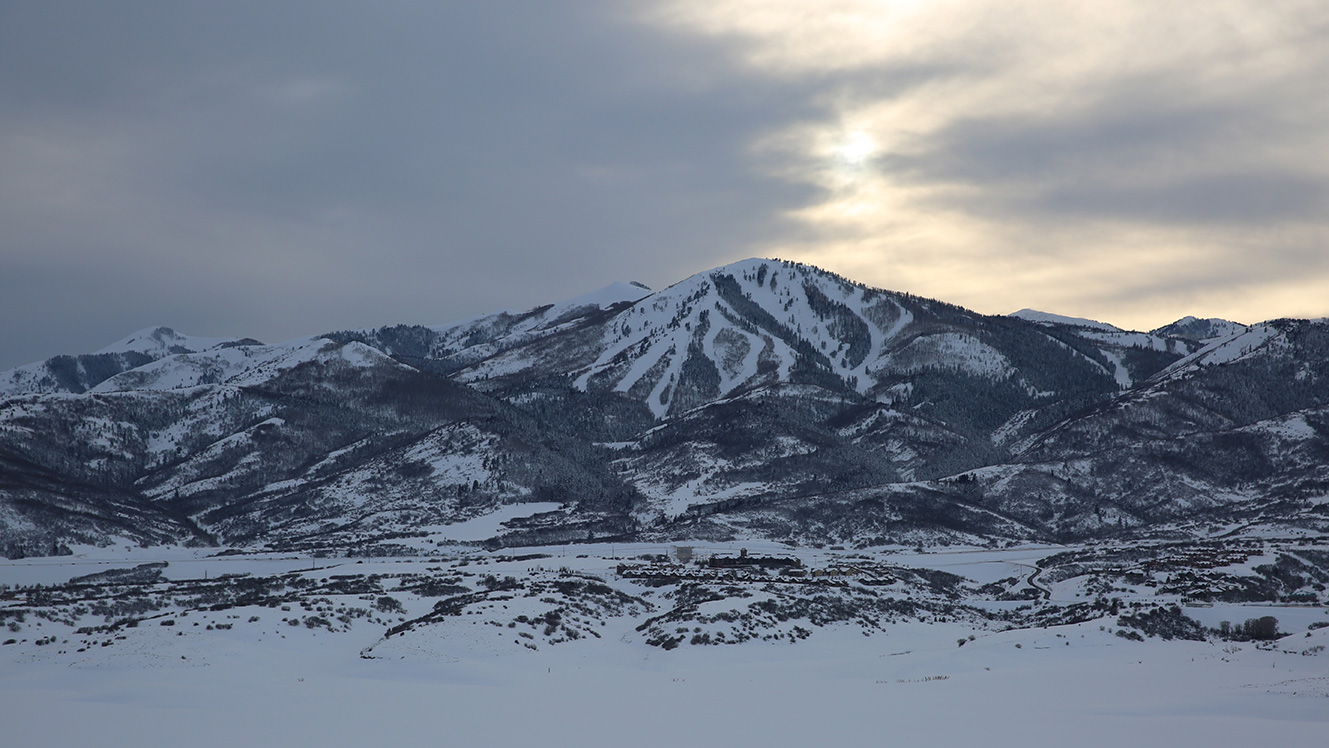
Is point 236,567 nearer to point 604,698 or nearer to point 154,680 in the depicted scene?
point 154,680

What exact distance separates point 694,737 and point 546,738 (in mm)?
4377

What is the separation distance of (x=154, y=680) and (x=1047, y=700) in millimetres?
33887

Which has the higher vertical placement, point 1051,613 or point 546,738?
point 546,738

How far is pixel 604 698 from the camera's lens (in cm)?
3872

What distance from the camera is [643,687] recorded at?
42531 millimetres

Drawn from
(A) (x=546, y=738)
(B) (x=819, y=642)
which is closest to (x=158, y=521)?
(B) (x=819, y=642)

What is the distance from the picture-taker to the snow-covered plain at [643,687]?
29812 millimetres

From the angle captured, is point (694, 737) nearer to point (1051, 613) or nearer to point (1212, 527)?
point (1051, 613)

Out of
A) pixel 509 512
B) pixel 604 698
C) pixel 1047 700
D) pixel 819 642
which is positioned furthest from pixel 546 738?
pixel 509 512

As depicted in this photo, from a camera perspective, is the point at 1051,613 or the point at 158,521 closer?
the point at 1051,613

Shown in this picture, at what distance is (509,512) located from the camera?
191250mm

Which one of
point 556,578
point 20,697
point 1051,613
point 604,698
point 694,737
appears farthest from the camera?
point 556,578

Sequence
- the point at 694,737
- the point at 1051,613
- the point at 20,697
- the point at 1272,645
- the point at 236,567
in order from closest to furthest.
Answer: the point at 694,737
the point at 20,697
the point at 1272,645
the point at 1051,613
the point at 236,567

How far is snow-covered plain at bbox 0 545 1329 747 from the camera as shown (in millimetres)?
29812
